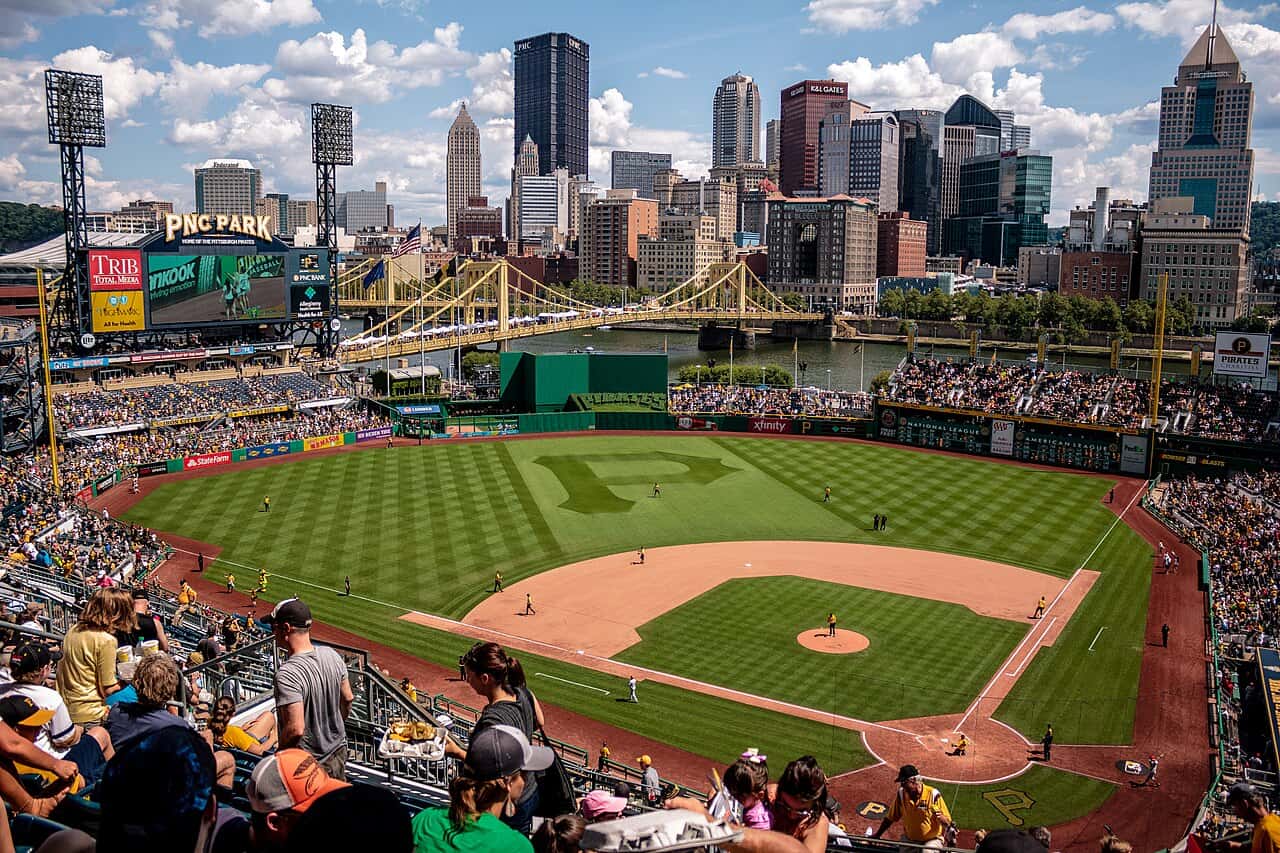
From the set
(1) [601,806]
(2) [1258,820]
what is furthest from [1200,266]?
(1) [601,806]

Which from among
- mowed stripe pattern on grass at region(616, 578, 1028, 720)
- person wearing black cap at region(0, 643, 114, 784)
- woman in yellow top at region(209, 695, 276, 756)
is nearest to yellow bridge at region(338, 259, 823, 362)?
mowed stripe pattern on grass at region(616, 578, 1028, 720)

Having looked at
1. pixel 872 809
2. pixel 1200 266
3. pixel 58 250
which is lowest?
pixel 872 809

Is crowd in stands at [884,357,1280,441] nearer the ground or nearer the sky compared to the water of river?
nearer the sky

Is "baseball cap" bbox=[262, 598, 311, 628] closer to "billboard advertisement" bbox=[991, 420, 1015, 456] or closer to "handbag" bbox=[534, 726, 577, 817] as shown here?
"handbag" bbox=[534, 726, 577, 817]

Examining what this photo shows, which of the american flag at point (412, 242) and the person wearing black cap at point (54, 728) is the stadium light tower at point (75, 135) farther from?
the person wearing black cap at point (54, 728)

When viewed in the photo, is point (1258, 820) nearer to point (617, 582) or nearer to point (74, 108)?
point (617, 582)

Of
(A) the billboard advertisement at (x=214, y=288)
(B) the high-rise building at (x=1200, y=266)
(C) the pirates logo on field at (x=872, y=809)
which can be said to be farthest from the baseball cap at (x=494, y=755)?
(B) the high-rise building at (x=1200, y=266)
